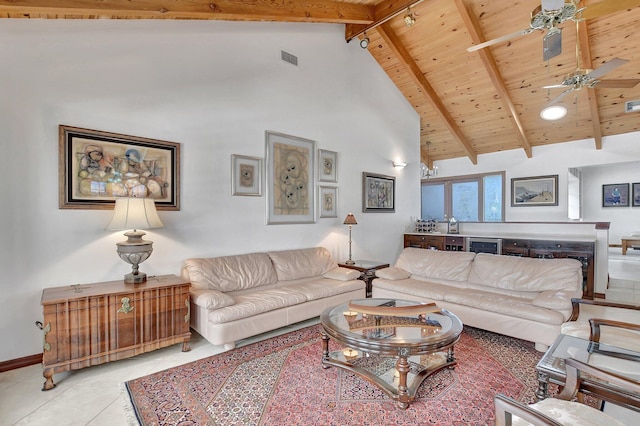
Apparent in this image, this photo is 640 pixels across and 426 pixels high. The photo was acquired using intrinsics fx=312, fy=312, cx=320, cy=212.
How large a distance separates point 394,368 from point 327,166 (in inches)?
125

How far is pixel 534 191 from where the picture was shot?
6738mm

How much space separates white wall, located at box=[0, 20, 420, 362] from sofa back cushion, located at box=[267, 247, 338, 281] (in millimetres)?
227

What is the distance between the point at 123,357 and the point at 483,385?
9.25ft

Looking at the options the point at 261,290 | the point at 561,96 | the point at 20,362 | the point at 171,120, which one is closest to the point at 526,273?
the point at 561,96

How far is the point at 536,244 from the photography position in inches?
196

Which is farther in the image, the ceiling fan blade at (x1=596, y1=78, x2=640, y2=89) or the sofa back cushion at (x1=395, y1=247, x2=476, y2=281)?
the sofa back cushion at (x1=395, y1=247, x2=476, y2=281)

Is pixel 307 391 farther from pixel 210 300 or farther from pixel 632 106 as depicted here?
pixel 632 106

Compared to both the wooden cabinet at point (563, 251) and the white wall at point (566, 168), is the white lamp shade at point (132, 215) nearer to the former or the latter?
the wooden cabinet at point (563, 251)

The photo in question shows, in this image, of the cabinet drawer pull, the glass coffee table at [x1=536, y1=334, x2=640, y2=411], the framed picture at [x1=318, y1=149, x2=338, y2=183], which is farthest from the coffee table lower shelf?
the framed picture at [x1=318, y1=149, x2=338, y2=183]

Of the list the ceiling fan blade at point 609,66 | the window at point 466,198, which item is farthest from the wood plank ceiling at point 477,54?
the window at point 466,198

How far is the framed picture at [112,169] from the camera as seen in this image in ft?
9.08

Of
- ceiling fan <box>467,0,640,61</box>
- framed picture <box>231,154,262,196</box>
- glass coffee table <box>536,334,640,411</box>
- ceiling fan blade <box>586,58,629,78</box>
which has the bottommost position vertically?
glass coffee table <box>536,334,640,411</box>

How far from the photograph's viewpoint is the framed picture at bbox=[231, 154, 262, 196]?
12.6ft

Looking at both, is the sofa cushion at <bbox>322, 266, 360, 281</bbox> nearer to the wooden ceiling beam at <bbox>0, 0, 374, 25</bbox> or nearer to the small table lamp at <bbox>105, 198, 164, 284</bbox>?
the small table lamp at <bbox>105, 198, 164, 284</bbox>
